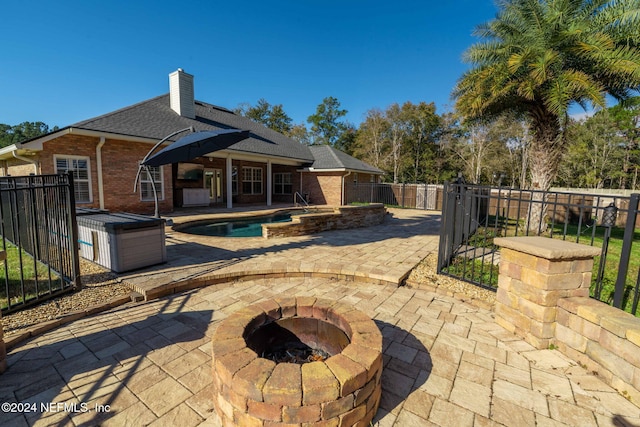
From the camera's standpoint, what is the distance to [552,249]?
271 centimetres

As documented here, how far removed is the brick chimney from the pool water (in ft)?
22.4

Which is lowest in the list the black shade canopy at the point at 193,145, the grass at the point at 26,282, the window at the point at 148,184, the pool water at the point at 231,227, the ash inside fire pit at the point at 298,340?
the pool water at the point at 231,227

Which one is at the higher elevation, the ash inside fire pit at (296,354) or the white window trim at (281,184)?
the white window trim at (281,184)

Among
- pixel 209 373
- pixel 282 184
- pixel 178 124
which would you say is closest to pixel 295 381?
pixel 209 373

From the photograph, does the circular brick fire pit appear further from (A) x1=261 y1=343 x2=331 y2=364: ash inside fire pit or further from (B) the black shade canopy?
(B) the black shade canopy

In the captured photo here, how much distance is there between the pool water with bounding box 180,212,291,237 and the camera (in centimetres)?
920

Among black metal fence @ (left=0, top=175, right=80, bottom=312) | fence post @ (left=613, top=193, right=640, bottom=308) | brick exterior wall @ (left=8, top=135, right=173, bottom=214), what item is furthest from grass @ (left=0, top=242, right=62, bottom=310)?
fence post @ (left=613, top=193, right=640, bottom=308)

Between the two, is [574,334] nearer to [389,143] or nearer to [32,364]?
[32,364]

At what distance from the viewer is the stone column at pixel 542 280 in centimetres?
272

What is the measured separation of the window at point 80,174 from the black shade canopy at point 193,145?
5.48 metres

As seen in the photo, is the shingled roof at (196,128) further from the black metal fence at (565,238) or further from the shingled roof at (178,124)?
the black metal fence at (565,238)

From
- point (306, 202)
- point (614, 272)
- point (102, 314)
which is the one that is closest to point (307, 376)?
point (102, 314)

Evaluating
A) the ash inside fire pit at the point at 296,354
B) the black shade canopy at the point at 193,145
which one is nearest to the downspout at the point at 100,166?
the black shade canopy at the point at 193,145

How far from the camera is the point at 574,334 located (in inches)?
104
